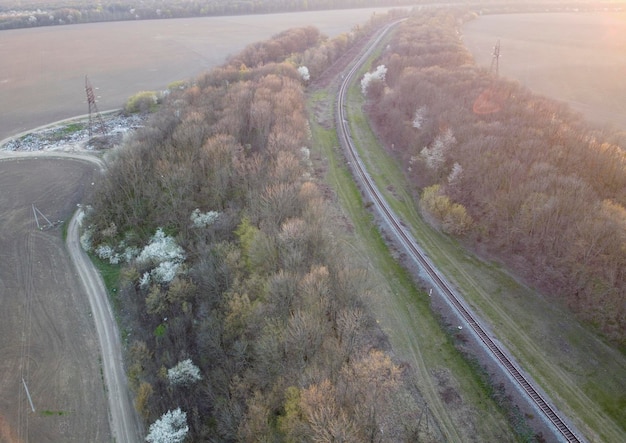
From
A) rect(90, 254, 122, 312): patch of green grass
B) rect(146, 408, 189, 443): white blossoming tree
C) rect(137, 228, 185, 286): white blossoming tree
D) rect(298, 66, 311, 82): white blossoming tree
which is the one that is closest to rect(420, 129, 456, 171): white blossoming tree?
rect(137, 228, 185, 286): white blossoming tree

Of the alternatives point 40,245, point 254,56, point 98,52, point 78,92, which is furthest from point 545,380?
point 98,52

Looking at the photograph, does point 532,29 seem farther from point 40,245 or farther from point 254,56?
point 40,245

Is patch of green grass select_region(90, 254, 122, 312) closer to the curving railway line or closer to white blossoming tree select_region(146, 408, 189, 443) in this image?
white blossoming tree select_region(146, 408, 189, 443)

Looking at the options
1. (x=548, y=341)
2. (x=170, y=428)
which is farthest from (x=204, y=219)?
Result: (x=548, y=341)

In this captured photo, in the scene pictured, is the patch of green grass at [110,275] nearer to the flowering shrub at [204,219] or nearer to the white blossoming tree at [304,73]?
the flowering shrub at [204,219]

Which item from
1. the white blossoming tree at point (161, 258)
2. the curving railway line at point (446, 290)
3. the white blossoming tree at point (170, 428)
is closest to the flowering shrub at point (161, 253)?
the white blossoming tree at point (161, 258)
